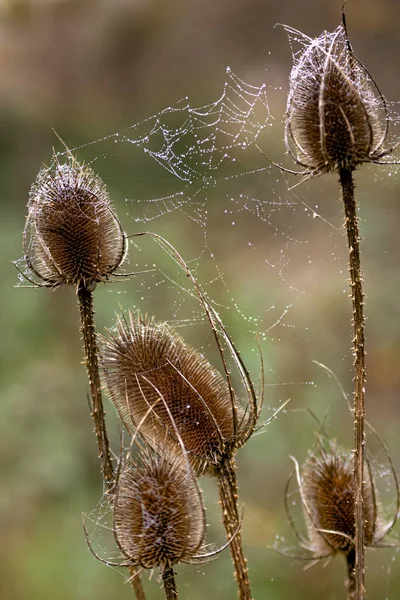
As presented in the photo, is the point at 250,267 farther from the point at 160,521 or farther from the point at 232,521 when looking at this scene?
the point at 160,521

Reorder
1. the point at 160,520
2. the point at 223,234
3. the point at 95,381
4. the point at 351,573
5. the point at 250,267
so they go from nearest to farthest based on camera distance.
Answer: the point at 160,520 < the point at 95,381 < the point at 351,573 < the point at 223,234 < the point at 250,267

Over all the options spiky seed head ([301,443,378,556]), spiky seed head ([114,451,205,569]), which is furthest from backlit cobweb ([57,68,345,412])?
spiky seed head ([114,451,205,569])

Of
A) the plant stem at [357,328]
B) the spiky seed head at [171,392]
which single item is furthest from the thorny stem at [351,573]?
the spiky seed head at [171,392]

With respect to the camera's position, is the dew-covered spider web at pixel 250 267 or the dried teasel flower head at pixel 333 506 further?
the dew-covered spider web at pixel 250 267

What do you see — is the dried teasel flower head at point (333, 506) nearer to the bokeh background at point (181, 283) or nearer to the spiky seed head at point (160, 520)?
the spiky seed head at point (160, 520)

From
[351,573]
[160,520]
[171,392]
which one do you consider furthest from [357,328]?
[351,573]

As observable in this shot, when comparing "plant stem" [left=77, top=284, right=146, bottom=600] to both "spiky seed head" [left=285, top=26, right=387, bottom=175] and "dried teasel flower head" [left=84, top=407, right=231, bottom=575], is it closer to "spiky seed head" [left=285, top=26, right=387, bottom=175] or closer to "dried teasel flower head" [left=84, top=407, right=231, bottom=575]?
"dried teasel flower head" [left=84, top=407, right=231, bottom=575]
